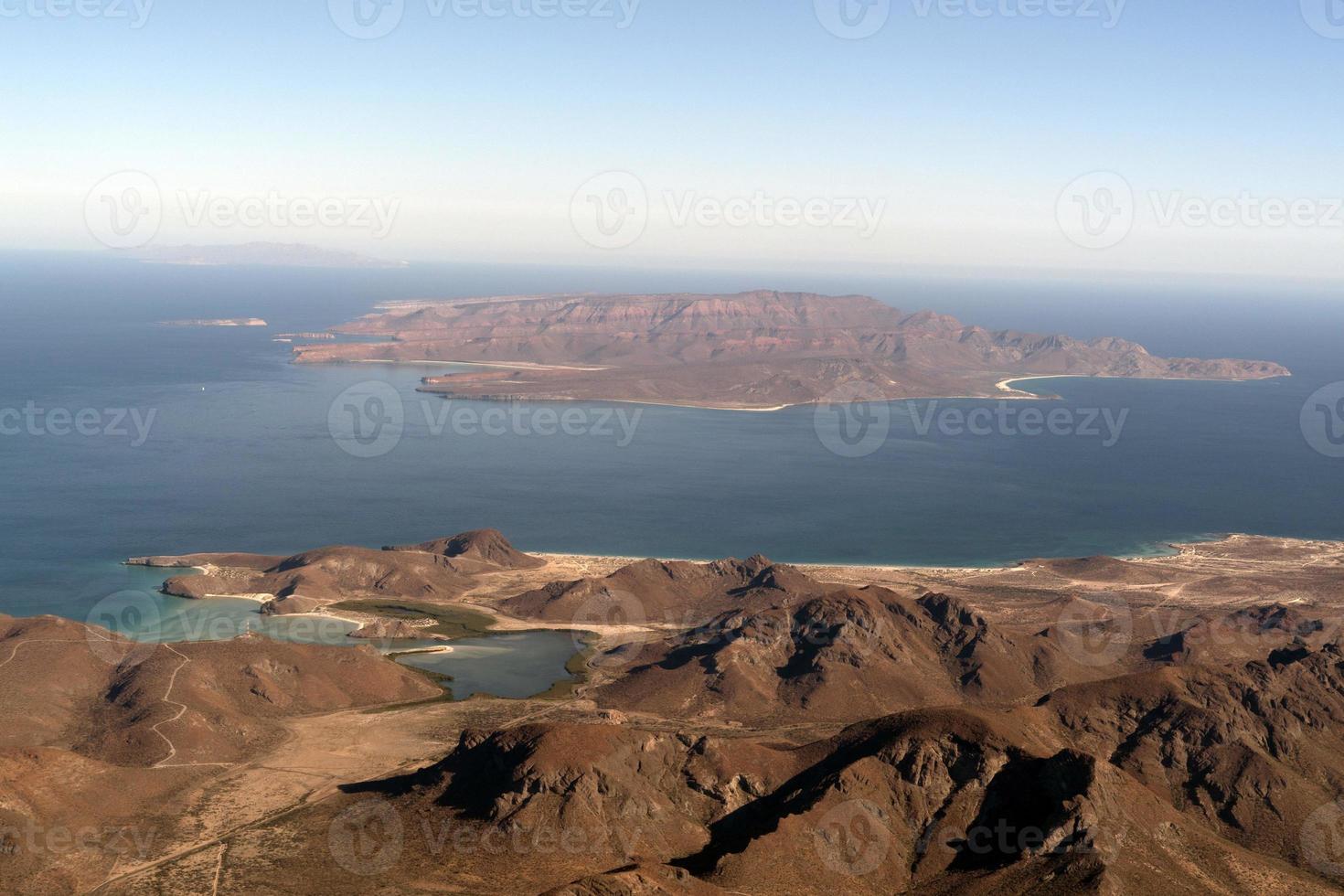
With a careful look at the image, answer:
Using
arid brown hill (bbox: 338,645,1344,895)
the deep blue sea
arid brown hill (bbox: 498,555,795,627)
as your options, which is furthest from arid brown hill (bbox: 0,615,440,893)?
the deep blue sea

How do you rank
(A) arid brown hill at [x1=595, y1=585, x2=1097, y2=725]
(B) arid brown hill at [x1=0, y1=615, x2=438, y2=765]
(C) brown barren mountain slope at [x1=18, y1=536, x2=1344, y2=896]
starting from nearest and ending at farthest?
(C) brown barren mountain slope at [x1=18, y1=536, x2=1344, y2=896], (B) arid brown hill at [x1=0, y1=615, x2=438, y2=765], (A) arid brown hill at [x1=595, y1=585, x2=1097, y2=725]

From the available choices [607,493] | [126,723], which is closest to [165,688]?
[126,723]

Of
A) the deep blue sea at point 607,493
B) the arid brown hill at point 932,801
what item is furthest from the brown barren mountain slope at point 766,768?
the deep blue sea at point 607,493

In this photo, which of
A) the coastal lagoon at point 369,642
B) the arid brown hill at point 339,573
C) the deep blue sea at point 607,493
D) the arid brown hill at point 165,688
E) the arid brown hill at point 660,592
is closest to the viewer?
the arid brown hill at point 165,688

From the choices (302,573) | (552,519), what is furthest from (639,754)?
(552,519)

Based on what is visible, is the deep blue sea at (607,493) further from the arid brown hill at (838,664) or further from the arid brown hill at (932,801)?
the arid brown hill at (932,801)

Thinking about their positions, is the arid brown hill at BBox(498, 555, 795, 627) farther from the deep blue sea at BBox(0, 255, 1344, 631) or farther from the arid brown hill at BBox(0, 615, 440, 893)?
the arid brown hill at BBox(0, 615, 440, 893)

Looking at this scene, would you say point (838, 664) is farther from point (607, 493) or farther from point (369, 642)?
point (607, 493)

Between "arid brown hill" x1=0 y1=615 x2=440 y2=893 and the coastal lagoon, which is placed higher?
"arid brown hill" x1=0 y1=615 x2=440 y2=893

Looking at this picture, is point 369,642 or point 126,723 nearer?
point 126,723
